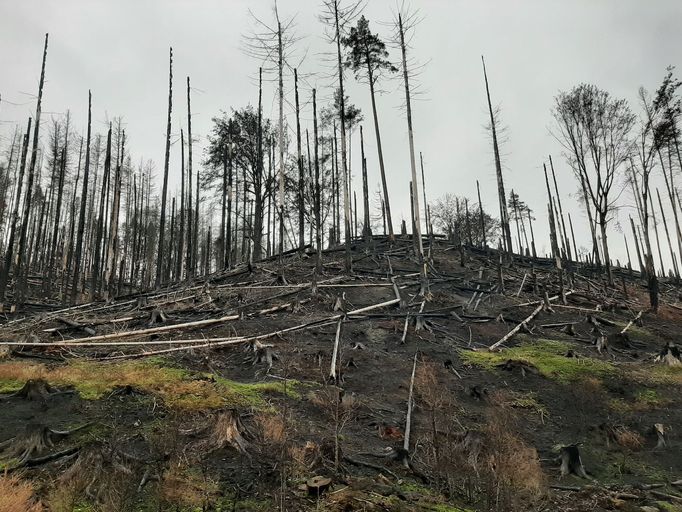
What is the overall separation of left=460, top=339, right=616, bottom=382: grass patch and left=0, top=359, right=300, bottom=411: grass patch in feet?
18.3

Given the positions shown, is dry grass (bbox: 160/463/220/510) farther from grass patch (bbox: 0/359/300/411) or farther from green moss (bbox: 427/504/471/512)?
green moss (bbox: 427/504/471/512)

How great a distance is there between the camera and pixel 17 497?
12.7ft

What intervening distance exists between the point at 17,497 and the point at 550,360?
11.5 metres

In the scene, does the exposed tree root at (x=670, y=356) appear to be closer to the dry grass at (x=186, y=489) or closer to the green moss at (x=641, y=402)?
the green moss at (x=641, y=402)

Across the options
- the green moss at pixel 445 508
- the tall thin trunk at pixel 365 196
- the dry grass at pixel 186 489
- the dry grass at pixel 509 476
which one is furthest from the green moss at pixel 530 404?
the tall thin trunk at pixel 365 196

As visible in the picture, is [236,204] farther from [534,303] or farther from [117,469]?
[117,469]

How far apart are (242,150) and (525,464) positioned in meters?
24.2

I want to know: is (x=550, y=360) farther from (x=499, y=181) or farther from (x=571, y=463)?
(x=499, y=181)

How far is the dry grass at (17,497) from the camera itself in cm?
371

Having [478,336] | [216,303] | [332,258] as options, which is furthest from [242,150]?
[478,336]

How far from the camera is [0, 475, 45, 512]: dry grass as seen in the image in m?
3.71

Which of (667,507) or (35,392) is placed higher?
(35,392)

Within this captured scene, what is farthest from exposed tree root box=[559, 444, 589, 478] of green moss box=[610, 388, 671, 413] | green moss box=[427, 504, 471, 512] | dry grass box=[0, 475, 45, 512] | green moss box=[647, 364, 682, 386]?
dry grass box=[0, 475, 45, 512]

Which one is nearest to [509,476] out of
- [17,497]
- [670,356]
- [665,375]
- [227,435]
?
[227,435]
